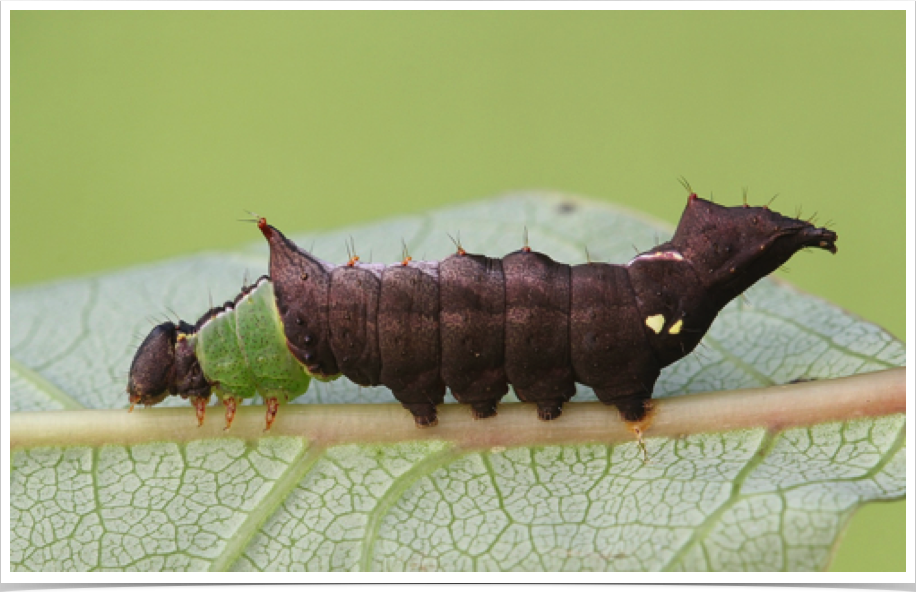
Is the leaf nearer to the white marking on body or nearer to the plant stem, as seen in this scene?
the plant stem

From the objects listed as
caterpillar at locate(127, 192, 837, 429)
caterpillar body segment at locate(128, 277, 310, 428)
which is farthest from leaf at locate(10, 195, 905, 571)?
caterpillar at locate(127, 192, 837, 429)

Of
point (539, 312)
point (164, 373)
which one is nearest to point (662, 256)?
point (539, 312)

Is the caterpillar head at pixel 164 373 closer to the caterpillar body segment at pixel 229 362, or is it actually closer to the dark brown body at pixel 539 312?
the caterpillar body segment at pixel 229 362

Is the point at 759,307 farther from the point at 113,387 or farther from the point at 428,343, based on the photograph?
the point at 113,387

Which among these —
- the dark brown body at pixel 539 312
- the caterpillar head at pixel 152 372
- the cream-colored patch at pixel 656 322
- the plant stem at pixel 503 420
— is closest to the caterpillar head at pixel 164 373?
the caterpillar head at pixel 152 372

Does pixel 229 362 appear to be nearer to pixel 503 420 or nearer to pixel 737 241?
pixel 503 420

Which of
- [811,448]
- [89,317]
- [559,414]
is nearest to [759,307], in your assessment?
[811,448]
